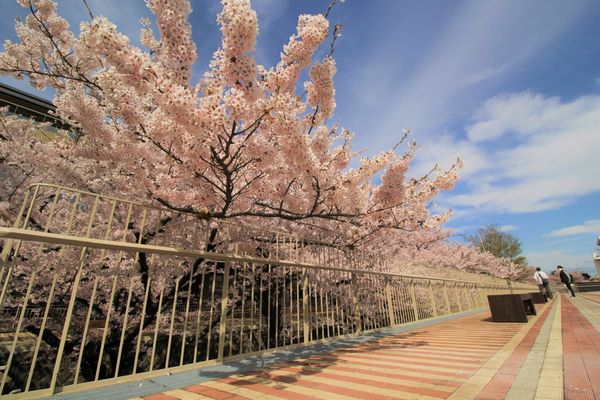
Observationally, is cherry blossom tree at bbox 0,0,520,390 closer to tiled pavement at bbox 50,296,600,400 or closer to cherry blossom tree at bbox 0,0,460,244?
cherry blossom tree at bbox 0,0,460,244

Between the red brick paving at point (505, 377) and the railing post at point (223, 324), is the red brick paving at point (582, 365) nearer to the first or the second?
the red brick paving at point (505, 377)

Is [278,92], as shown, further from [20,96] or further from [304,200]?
[20,96]

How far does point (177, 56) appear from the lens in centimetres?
411

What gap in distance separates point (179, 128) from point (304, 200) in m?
2.85

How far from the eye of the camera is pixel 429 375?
2992mm

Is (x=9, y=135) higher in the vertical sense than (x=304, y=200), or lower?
higher

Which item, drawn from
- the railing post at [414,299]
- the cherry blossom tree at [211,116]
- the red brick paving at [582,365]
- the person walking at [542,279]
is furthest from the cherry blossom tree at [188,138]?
the person walking at [542,279]

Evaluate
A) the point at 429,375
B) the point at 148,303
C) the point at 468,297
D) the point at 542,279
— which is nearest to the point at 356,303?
the point at 429,375

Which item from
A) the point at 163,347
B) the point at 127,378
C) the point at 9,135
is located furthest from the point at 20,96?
the point at 127,378

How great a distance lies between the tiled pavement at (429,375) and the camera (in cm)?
241

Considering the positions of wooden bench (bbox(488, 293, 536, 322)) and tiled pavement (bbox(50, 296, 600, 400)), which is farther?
wooden bench (bbox(488, 293, 536, 322))

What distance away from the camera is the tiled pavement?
7.91ft

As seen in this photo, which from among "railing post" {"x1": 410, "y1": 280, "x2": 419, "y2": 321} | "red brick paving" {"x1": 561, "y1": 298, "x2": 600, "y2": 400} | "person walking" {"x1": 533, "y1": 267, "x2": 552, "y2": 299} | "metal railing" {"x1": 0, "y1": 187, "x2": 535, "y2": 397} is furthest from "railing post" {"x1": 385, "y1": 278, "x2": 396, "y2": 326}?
"person walking" {"x1": 533, "y1": 267, "x2": 552, "y2": 299}

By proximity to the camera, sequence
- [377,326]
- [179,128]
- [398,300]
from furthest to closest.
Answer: [398,300]
[377,326]
[179,128]
